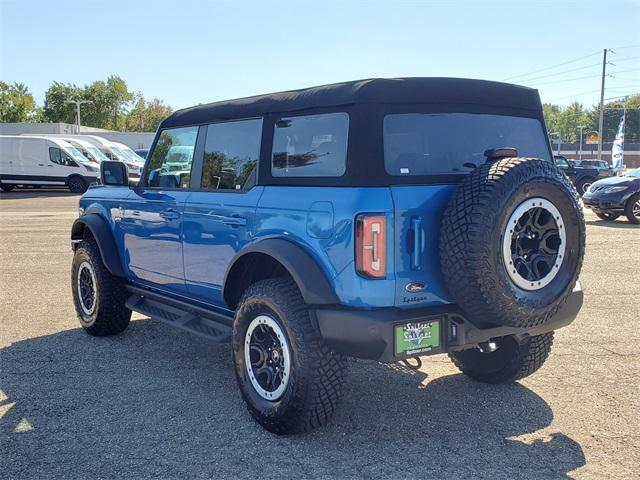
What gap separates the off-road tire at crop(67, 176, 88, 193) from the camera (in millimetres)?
25234

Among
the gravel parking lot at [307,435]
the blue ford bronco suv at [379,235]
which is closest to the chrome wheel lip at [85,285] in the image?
the gravel parking lot at [307,435]

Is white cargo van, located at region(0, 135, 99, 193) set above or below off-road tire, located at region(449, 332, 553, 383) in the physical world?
above

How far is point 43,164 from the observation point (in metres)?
25.4

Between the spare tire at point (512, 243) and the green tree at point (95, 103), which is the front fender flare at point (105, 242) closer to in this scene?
the spare tire at point (512, 243)

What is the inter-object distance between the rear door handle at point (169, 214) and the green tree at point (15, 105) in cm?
8605

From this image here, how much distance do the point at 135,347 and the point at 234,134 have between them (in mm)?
2169

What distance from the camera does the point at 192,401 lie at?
4.10 meters

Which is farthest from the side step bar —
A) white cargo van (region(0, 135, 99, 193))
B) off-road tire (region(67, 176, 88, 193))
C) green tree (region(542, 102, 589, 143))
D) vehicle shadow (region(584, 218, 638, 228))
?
green tree (region(542, 102, 589, 143))

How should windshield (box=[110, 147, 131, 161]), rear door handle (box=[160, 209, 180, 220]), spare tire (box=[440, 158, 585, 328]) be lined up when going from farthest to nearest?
windshield (box=[110, 147, 131, 161])
rear door handle (box=[160, 209, 180, 220])
spare tire (box=[440, 158, 585, 328])

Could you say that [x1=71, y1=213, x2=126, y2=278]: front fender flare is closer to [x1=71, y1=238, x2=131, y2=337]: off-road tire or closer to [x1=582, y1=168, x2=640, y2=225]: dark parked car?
[x1=71, y1=238, x2=131, y2=337]: off-road tire

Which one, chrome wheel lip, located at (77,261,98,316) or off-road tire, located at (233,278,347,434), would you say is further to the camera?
chrome wheel lip, located at (77,261,98,316)

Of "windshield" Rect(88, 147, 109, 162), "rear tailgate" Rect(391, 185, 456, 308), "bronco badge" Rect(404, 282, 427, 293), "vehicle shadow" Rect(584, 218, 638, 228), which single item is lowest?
"vehicle shadow" Rect(584, 218, 638, 228)

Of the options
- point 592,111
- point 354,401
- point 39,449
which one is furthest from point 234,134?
point 592,111

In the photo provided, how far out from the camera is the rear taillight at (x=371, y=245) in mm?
3162
